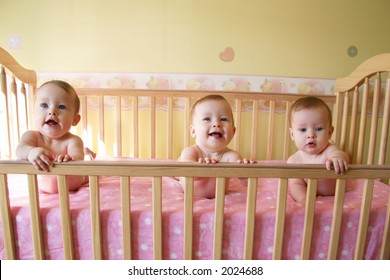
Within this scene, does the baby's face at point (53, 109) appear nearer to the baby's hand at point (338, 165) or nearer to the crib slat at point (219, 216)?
the crib slat at point (219, 216)

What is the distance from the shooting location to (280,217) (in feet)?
2.66

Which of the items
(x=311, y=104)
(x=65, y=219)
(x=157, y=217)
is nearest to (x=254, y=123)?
(x=311, y=104)

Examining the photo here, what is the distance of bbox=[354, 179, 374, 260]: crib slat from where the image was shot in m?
0.80

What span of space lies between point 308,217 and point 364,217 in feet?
0.55

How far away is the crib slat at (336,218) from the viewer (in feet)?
2.60

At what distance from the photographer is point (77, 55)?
1.66m

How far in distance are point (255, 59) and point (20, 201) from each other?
1.34 meters

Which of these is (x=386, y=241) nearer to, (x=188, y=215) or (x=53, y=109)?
(x=188, y=215)

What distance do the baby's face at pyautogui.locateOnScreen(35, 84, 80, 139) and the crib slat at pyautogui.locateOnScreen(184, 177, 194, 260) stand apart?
0.52 metres

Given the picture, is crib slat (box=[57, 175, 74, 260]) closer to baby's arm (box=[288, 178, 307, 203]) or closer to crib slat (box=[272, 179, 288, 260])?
crib slat (box=[272, 179, 288, 260])

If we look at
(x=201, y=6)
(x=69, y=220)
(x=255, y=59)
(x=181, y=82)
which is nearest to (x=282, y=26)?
(x=255, y=59)

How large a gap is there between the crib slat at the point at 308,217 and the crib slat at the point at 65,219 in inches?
26.0

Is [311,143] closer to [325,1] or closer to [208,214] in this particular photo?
[208,214]

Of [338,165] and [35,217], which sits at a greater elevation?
[338,165]
